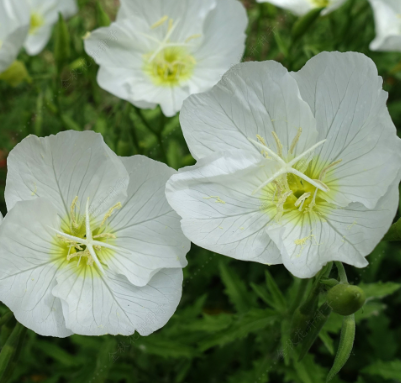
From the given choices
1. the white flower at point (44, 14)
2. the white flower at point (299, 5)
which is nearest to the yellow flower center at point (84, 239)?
the white flower at point (299, 5)

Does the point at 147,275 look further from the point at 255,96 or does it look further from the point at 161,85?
the point at 161,85

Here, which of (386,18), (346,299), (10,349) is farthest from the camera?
(386,18)

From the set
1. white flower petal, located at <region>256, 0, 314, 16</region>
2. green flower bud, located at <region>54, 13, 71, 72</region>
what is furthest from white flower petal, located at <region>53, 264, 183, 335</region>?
white flower petal, located at <region>256, 0, 314, 16</region>

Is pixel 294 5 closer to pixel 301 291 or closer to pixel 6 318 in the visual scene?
pixel 301 291

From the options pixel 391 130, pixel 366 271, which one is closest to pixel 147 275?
pixel 391 130

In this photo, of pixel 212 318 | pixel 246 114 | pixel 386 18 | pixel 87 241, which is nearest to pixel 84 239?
pixel 87 241

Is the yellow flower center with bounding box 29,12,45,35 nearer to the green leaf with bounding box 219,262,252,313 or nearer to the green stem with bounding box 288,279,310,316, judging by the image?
the green leaf with bounding box 219,262,252,313
